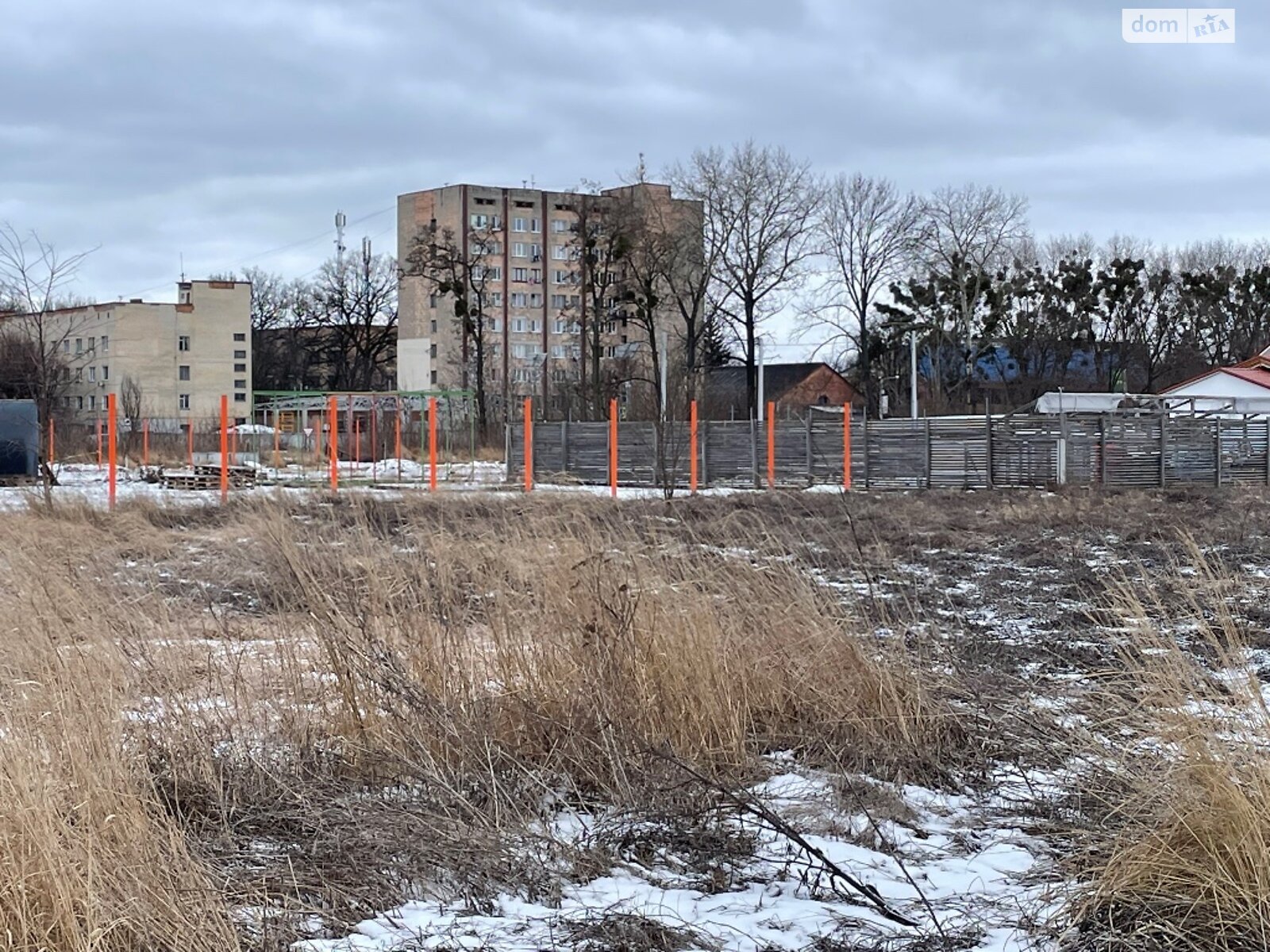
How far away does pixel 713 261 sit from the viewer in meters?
54.9

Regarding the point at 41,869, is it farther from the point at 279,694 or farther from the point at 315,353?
the point at 315,353

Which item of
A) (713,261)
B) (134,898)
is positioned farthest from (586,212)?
(134,898)

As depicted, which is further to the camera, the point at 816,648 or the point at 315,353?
the point at 315,353

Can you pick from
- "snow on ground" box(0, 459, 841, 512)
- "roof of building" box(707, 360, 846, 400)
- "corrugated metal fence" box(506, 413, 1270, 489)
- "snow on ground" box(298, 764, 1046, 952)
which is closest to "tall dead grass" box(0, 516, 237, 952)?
"snow on ground" box(298, 764, 1046, 952)

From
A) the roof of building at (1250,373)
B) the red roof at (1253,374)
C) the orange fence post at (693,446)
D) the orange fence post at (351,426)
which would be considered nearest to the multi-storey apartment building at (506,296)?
the orange fence post at (351,426)

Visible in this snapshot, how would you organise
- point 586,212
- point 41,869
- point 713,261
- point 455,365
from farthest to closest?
point 455,365, point 586,212, point 713,261, point 41,869

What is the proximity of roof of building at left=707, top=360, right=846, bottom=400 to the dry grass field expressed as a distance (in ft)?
218

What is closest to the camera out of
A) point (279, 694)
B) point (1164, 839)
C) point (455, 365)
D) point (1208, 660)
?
point (1164, 839)

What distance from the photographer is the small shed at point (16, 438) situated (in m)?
32.5

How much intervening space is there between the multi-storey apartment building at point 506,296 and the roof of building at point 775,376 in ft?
24.6

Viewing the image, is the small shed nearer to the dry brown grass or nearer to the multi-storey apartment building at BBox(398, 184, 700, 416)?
the dry brown grass

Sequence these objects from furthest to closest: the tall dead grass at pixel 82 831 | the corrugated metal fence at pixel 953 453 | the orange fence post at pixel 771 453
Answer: the orange fence post at pixel 771 453 → the corrugated metal fence at pixel 953 453 → the tall dead grass at pixel 82 831

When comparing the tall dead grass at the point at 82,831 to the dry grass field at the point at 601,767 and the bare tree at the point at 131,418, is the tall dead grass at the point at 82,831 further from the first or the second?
the bare tree at the point at 131,418

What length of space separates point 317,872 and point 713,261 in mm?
51878
